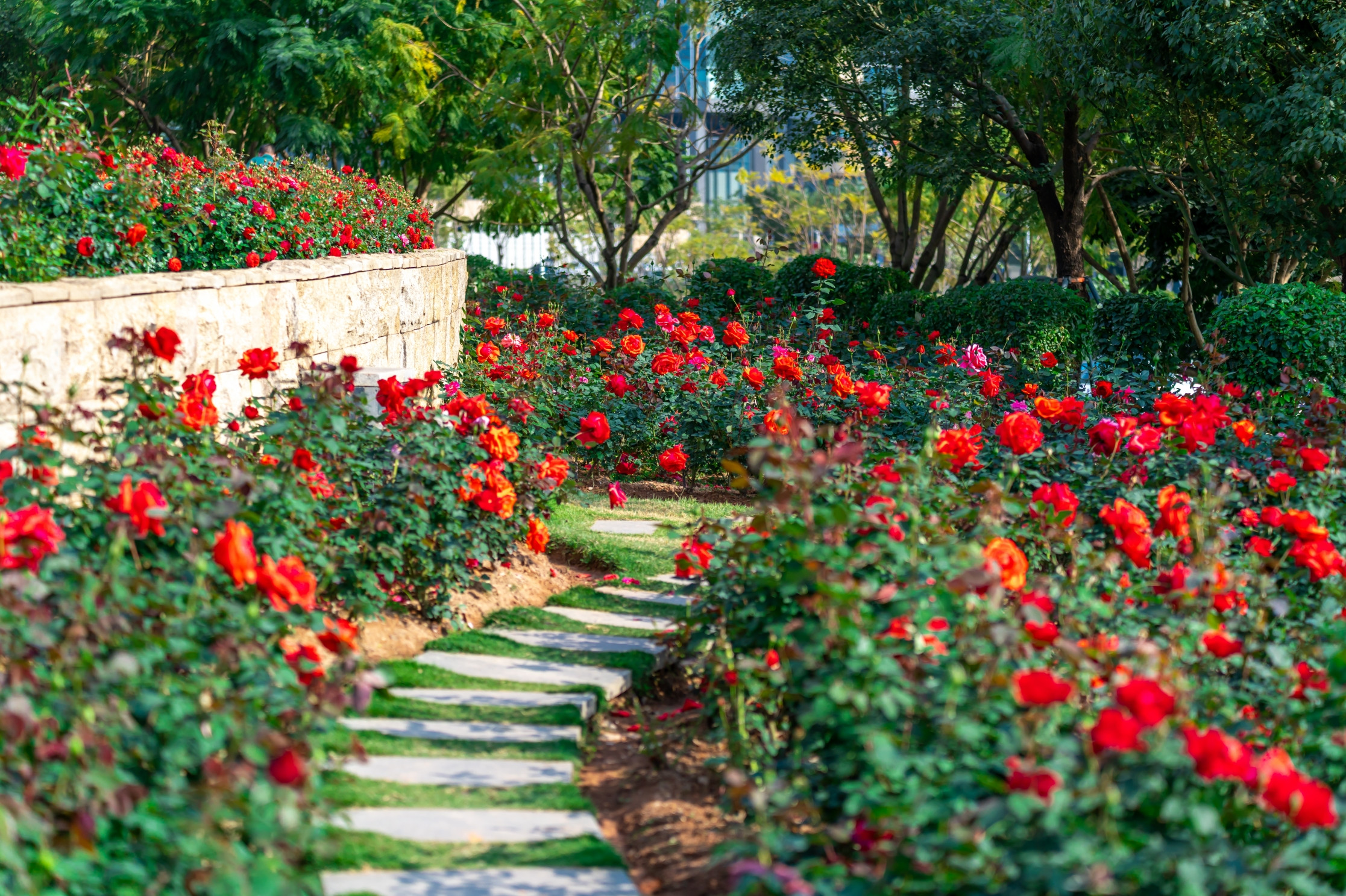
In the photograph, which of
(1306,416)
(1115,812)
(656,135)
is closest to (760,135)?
(656,135)

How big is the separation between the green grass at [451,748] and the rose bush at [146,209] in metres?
2.56

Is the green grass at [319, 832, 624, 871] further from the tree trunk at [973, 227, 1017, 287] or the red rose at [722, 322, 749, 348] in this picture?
the tree trunk at [973, 227, 1017, 287]

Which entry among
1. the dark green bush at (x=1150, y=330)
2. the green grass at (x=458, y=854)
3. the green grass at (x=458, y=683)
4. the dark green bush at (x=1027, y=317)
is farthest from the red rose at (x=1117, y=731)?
the dark green bush at (x=1150, y=330)

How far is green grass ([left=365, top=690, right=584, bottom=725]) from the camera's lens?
3.88 m

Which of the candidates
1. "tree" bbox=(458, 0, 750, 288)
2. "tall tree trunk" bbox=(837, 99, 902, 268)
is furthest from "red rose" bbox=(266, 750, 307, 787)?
"tree" bbox=(458, 0, 750, 288)

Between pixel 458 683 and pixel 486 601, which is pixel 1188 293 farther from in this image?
pixel 458 683

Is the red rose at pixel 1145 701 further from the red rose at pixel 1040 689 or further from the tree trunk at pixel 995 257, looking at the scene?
the tree trunk at pixel 995 257

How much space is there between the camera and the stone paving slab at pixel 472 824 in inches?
122

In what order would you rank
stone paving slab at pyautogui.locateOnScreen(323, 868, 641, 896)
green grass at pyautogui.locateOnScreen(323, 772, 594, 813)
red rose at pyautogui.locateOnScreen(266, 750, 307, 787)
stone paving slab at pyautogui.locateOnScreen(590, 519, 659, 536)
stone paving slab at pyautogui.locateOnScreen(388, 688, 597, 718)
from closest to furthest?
red rose at pyautogui.locateOnScreen(266, 750, 307, 787) → stone paving slab at pyautogui.locateOnScreen(323, 868, 641, 896) → green grass at pyautogui.locateOnScreen(323, 772, 594, 813) → stone paving slab at pyautogui.locateOnScreen(388, 688, 597, 718) → stone paving slab at pyautogui.locateOnScreen(590, 519, 659, 536)

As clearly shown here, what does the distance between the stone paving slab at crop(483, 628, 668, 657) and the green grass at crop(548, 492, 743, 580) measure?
0.62 m

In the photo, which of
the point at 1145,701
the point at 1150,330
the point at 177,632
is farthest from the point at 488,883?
the point at 1150,330

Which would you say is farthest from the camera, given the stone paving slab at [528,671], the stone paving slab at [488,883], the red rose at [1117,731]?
the stone paving slab at [528,671]

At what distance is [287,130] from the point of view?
17250mm

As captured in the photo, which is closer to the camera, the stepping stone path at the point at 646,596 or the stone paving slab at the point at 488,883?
the stone paving slab at the point at 488,883
